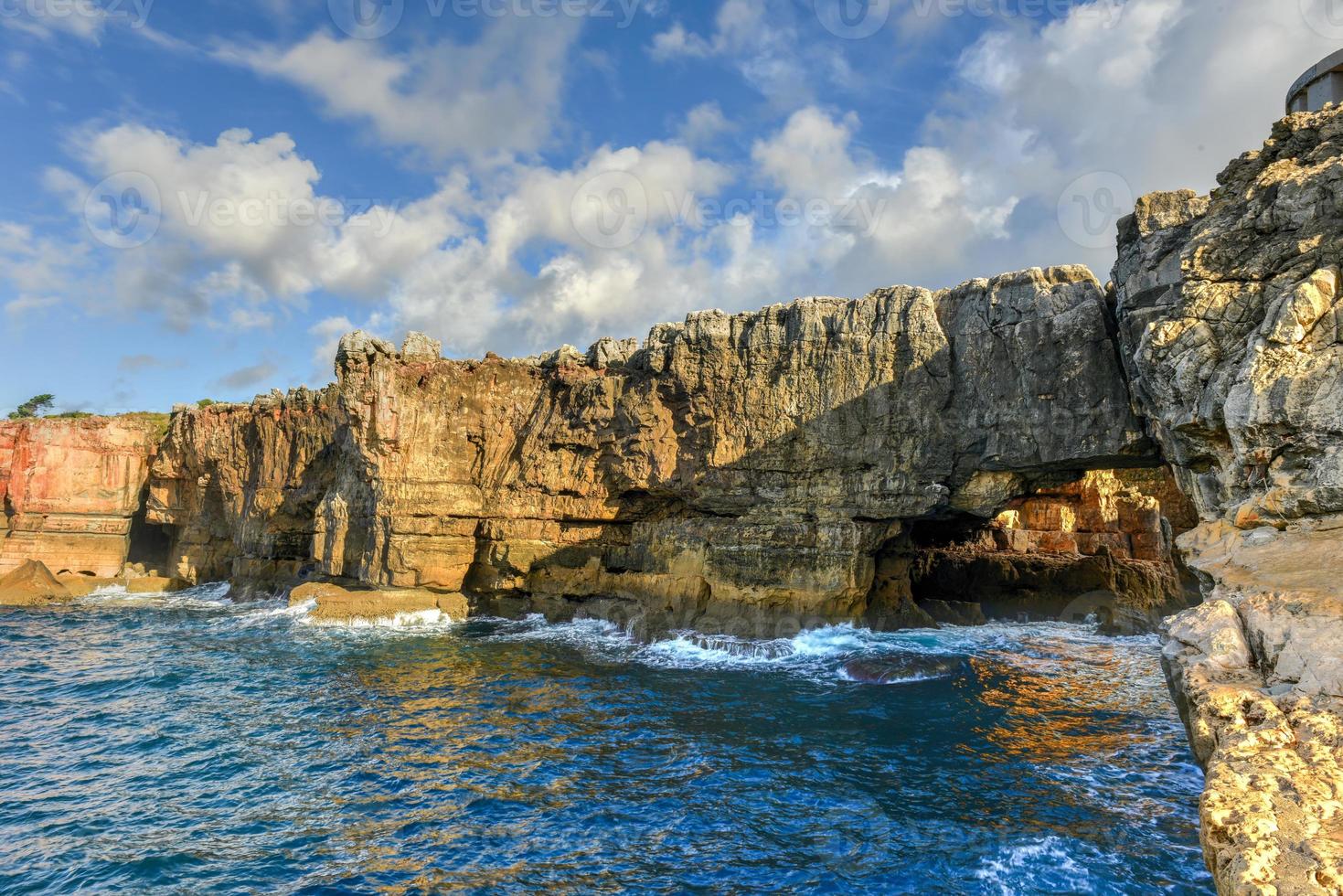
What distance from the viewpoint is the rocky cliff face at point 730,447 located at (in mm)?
25812

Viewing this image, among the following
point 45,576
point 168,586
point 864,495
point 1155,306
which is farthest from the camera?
point 168,586

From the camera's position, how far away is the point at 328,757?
16.3m

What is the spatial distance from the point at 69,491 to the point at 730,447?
5125 centimetres

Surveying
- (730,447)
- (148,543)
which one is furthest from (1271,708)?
(148,543)

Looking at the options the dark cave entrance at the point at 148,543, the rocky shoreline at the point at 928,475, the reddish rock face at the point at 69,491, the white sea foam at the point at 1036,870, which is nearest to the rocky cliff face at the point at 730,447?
the rocky shoreline at the point at 928,475

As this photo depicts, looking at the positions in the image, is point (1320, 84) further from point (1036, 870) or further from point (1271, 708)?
point (1036, 870)

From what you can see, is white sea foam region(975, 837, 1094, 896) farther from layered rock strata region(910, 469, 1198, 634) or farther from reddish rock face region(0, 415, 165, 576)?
reddish rock face region(0, 415, 165, 576)

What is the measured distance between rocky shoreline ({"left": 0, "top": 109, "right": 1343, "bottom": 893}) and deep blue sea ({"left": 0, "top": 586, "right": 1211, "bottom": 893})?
456cm

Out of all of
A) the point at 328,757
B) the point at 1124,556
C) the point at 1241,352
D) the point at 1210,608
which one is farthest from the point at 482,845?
the point at 1124,556

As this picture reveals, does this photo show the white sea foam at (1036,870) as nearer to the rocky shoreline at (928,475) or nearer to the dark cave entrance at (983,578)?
the rocky shoreline at (928,475)

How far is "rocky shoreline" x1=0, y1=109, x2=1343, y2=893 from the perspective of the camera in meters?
9.40

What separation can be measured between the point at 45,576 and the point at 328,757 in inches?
1721

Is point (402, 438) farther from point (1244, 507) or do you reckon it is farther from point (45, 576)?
point (1244, 507)

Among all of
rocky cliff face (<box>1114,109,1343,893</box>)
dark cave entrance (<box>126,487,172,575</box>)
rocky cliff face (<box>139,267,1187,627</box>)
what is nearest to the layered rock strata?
rocky cliff face (<box>139,267,1187,627</box>)
